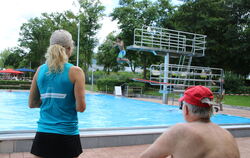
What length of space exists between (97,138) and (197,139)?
12.2ft

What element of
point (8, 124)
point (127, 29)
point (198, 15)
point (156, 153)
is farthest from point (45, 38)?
point (156, 153)

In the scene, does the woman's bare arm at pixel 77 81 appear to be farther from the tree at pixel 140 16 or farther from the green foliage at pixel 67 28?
the green foliage at pixel 67 28

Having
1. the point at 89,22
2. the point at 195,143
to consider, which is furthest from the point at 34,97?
the point at 89,22

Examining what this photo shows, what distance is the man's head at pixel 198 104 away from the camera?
1.52 m

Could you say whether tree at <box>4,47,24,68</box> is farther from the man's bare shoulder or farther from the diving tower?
the man's bare shoulder

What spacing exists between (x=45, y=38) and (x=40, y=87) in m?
44.8

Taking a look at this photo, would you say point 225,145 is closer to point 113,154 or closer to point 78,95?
point 78,95

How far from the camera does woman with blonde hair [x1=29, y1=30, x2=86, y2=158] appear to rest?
2.09 m

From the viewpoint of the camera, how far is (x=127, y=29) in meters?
30.7

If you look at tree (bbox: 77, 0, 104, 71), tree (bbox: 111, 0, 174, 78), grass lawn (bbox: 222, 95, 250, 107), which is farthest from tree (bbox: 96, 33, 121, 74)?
grass lawn (bbox: 222, 95, 250, 107)

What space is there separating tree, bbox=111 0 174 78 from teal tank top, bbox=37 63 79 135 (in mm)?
28267

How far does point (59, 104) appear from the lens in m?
2.11

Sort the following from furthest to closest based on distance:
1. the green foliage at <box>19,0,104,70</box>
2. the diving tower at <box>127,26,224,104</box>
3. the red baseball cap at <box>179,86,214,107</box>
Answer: the green foliage at <box>19,0,104,70</box>, the diving tower at <box>127,26,224,104</box>, the red baseball cap at <box>179,86,214,107</box>

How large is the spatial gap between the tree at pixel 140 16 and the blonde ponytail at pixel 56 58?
2823 centimetres
